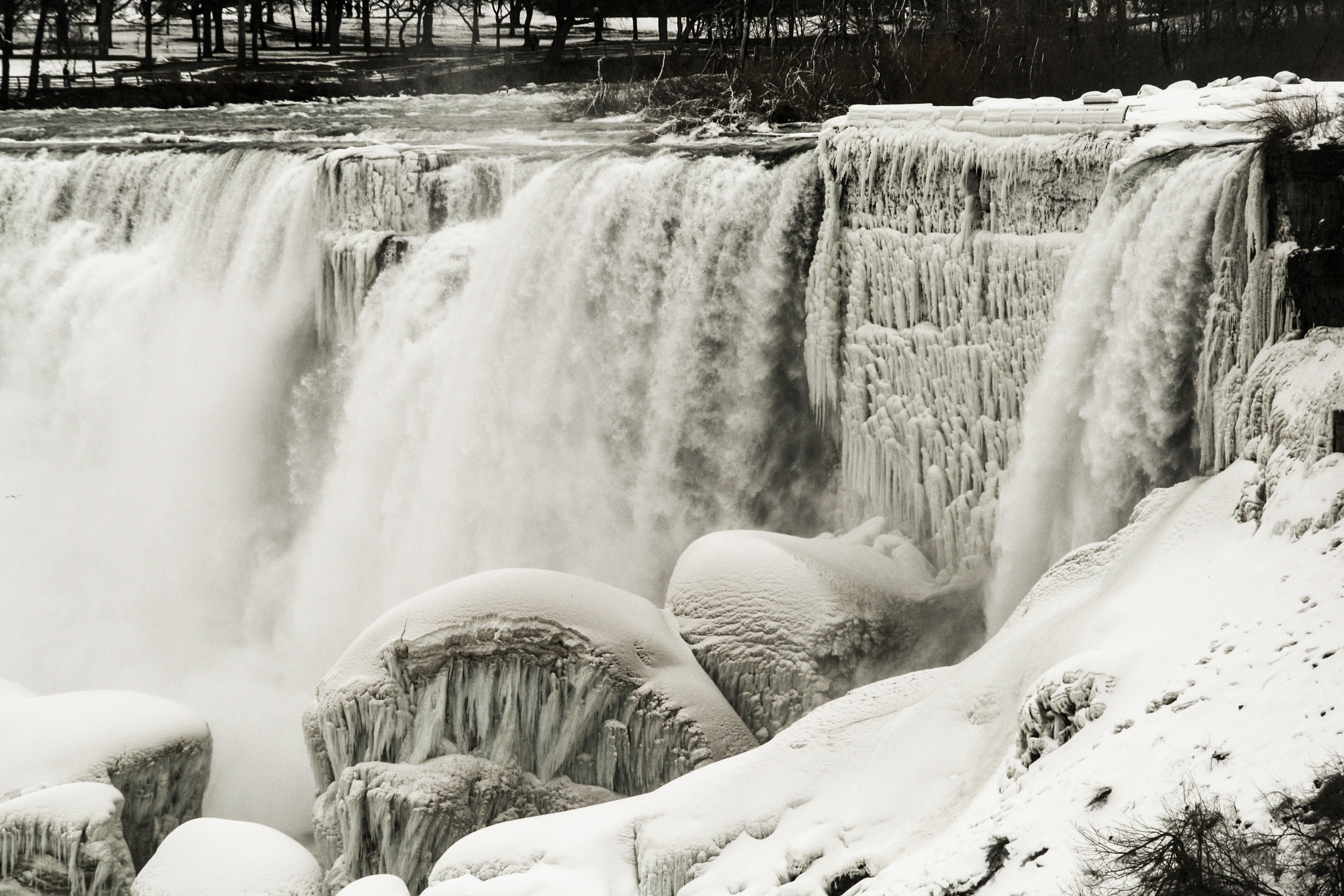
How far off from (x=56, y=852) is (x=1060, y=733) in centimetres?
645

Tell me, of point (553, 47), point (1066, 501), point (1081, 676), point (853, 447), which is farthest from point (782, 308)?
point (553, 47)

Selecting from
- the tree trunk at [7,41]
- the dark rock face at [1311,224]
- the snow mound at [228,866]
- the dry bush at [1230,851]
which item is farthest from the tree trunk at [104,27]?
the dry bush at [1230,851]

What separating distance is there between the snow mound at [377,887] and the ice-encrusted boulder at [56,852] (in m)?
1.95

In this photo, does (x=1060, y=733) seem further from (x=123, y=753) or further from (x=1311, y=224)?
(x=123, y=753)

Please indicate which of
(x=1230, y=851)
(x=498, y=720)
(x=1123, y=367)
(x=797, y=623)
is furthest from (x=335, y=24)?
(x=1230, y=851)

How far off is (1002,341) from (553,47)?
23.5 m

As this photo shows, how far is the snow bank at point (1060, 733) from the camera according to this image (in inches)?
204

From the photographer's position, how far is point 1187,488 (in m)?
7.77

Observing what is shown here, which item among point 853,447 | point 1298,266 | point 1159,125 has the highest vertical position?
point 1159,125

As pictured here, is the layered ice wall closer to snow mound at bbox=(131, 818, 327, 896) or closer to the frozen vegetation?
the frozen vegetation

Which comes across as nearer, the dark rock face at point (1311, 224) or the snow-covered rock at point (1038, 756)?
the snow-covered rock at point (1038, 756)

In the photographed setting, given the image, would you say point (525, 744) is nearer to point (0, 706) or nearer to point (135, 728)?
point (135, 728)

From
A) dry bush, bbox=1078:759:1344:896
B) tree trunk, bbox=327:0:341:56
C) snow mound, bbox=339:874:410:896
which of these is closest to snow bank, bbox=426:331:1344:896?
dry bush, bbox=1078:759:1344:896

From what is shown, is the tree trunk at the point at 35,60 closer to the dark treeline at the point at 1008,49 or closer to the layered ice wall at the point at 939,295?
the dark treeline at the point at 1008,49
